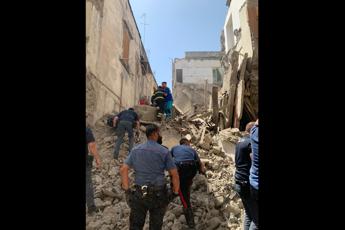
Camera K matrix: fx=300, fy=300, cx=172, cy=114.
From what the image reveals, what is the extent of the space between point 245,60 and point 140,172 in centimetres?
624

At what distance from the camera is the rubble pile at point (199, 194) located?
5117mm

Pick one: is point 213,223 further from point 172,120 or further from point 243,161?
point 172,120

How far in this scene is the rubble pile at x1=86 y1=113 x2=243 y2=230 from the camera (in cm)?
512

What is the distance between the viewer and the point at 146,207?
11.7 ft

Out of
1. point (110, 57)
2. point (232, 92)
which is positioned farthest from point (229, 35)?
point (232, 92)

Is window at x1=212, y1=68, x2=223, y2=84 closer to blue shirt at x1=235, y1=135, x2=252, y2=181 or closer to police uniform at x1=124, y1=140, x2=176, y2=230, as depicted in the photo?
blue shirt at x1=235, y1=135, x2=252, y2=181

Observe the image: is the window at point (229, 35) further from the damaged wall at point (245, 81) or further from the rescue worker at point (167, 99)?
the rescue worker at point (167, 99)

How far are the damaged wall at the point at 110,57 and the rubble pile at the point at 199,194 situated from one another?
1.35 metres

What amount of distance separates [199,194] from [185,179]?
4.81ft
